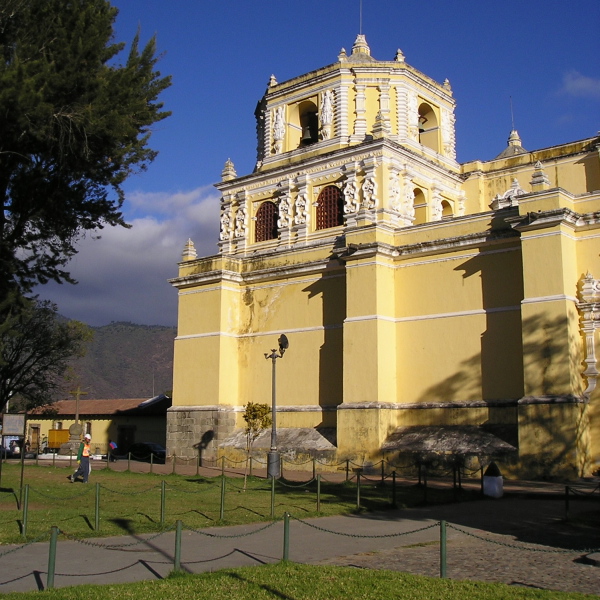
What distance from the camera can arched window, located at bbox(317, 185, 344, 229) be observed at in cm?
2870

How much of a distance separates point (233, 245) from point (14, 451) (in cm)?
1844

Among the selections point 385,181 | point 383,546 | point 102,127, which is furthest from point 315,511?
point 385,181

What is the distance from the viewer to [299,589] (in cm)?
809

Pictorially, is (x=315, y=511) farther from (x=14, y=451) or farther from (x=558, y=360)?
(x=14, y=451)

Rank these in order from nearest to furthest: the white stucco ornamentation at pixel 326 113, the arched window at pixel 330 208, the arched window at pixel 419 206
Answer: the arched window at pixel 330 208 → the arched window at pixel 419 206 → the white stucco ornamentation at pixel 326 113

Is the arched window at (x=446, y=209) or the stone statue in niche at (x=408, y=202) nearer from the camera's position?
the stone statue in niche at (x=408, y=202)

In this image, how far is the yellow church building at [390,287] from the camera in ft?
69.0

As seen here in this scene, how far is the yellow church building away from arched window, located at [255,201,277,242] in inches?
4.5

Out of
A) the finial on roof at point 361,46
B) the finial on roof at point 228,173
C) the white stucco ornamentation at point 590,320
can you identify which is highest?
the finial on roof at point 361,46

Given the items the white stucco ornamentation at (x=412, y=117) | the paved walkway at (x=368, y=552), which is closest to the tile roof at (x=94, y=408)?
the white stucco ornamentation at (x=412, y=117)

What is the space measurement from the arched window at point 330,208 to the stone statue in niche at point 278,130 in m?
3.26

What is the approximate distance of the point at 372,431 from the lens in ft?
76.7

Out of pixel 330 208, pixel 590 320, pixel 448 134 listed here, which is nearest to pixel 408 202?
pixel 330 208

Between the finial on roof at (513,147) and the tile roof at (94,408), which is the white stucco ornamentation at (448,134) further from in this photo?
the tile roof at (94,408)
